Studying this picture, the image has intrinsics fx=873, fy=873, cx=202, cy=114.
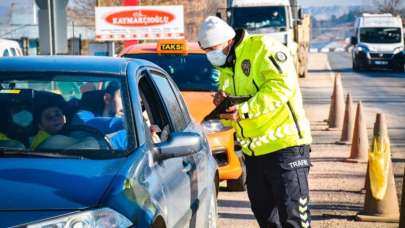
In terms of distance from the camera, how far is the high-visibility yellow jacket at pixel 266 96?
216 inches

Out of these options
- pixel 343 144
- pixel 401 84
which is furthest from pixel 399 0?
pixel 343 144

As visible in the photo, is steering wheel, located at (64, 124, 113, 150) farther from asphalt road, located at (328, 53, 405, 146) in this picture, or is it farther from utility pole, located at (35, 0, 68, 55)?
asphalt road, located at (328, 53, 405, 146)

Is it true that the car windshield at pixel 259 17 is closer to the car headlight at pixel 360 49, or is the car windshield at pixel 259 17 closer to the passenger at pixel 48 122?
the car headlight at pixel 360 49

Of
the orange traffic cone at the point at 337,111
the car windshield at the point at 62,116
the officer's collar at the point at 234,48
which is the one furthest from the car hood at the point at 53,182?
the orange traffic cone at the point at 337,111

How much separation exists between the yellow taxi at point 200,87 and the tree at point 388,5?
81427mm

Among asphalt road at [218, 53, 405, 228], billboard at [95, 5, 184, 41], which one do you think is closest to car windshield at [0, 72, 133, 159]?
asphalt road at [218, 53, 405, 228]

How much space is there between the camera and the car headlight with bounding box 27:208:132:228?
3586 mm

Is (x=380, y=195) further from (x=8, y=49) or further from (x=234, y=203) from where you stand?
(x=8, y=49)

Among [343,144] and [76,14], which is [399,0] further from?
[343,144]

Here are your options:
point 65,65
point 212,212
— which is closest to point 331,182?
point 212,212

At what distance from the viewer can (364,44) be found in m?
43.5

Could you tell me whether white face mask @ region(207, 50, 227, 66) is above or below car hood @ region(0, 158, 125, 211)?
above

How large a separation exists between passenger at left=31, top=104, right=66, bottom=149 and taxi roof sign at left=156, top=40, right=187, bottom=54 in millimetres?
6149

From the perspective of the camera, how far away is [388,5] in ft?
304
